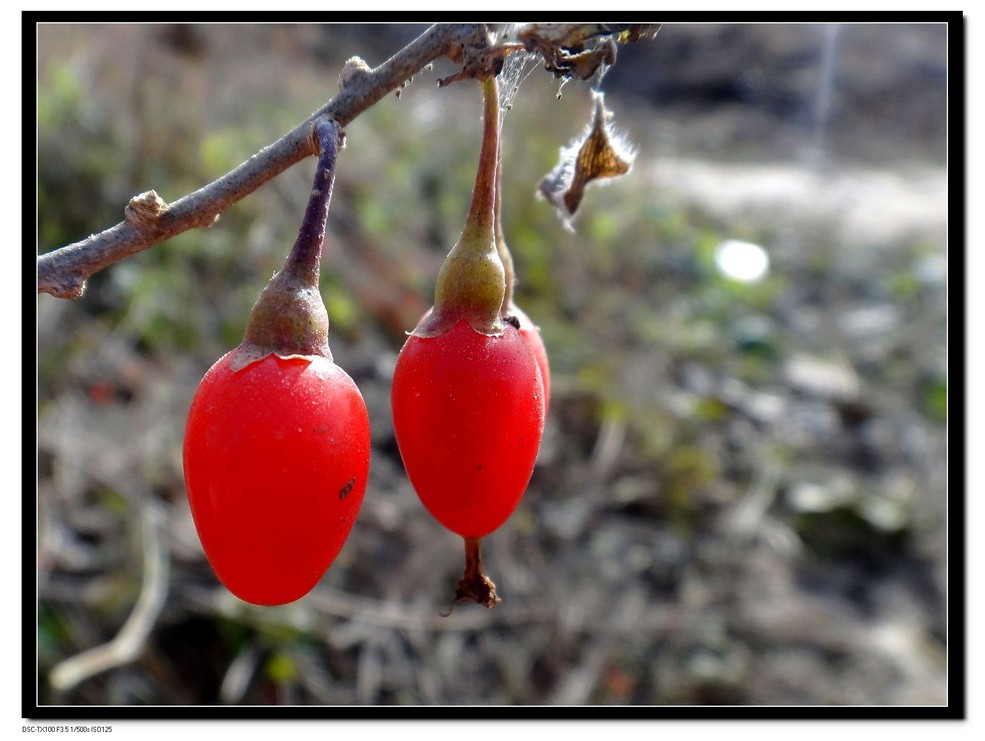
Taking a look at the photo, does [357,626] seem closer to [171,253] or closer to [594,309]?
[171,253]

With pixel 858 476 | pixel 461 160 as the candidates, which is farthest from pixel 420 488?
pixel 461 160

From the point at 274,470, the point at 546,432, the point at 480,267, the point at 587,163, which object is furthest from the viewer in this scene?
the point at 546,432

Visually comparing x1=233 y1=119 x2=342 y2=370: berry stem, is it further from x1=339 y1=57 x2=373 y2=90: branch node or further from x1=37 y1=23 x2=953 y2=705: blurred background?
x1=37 y1=23 x2=953 y2=705: blurred background

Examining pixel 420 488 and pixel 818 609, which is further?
pixel 818 609

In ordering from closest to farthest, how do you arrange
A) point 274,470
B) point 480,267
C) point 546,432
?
point 274,470, point 480,267, point 546,432

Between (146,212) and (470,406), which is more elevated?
(146,212)

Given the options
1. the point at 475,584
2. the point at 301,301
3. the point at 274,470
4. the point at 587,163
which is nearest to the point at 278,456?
the point at 274,470

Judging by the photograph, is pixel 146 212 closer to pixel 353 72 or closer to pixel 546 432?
pixel 353 72
